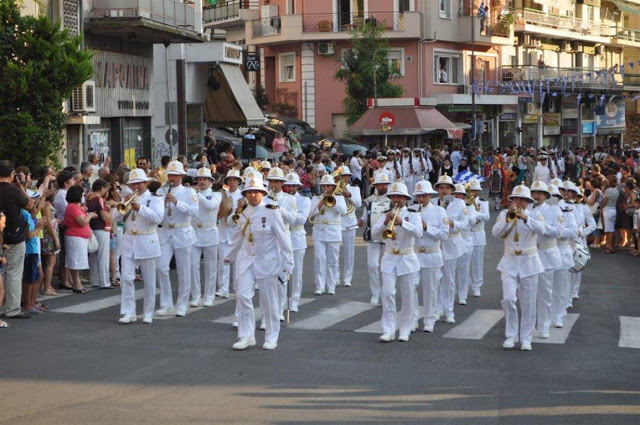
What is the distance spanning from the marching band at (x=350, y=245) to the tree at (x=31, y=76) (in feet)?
18.8

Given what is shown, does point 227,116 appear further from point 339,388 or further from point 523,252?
point 339,388

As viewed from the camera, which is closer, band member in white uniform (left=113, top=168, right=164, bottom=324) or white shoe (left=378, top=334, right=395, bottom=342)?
white shoe (left=378, top=334, right=395, bottom=342)

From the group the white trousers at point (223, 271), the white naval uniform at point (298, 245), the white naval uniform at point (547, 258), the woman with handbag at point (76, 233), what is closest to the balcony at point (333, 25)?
the white trousers at point (223, 271)

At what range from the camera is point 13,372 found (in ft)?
39.9

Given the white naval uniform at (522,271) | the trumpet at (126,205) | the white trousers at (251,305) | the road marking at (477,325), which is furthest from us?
the trumpet at (126,205)

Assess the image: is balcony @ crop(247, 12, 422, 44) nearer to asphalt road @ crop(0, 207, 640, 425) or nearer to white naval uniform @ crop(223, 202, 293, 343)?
asphalt road @ crop(0, 207, 640, 425)

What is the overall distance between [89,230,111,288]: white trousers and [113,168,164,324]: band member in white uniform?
3507mm

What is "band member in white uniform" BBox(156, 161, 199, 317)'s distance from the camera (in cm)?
1677

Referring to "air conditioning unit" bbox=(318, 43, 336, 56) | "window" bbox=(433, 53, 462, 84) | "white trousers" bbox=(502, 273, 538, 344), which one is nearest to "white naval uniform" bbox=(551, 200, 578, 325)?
"white trousers" bbox=(502, 273, 538, 344)

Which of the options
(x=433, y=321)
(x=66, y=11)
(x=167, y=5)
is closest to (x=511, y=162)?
(x=167, y=5)

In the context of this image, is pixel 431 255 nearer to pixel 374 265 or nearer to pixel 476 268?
pixel 374 265

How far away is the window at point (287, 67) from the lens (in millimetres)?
58281

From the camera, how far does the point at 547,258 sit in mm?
15492

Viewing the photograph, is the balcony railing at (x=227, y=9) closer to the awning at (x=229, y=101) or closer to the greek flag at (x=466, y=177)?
the awning at (x=229, y=101)
